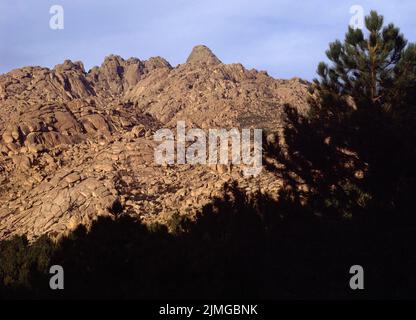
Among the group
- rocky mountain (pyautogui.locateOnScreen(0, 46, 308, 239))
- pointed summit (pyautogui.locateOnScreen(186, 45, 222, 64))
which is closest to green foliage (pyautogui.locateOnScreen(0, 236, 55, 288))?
rocky mountain (pyautogui.locateOnScreen(0, 46, 308, 239))

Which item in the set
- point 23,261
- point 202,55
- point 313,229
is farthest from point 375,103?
point 202,55

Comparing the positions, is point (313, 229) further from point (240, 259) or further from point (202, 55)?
→ point (202, 55)

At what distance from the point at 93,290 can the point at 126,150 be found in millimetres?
21903

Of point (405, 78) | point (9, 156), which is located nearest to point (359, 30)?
point (405, 78)

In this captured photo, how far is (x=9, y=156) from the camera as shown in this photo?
38281 mm

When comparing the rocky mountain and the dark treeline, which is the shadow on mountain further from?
the rocky mountain

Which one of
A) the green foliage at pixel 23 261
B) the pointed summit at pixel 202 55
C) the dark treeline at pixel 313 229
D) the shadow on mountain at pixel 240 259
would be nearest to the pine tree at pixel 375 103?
the dark treeline at pixel 313 229

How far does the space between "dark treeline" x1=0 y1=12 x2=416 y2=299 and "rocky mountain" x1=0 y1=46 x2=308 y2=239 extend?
1.74 meters

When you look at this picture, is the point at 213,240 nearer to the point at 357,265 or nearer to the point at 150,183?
the point at 357,265

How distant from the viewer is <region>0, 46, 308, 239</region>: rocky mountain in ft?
93.1

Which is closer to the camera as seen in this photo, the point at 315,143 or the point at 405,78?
the point at 315,143

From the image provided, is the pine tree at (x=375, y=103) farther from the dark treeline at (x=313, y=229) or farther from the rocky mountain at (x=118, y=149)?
the rocky mountain at (x=118, y=149)

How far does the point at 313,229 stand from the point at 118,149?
20.7 m
